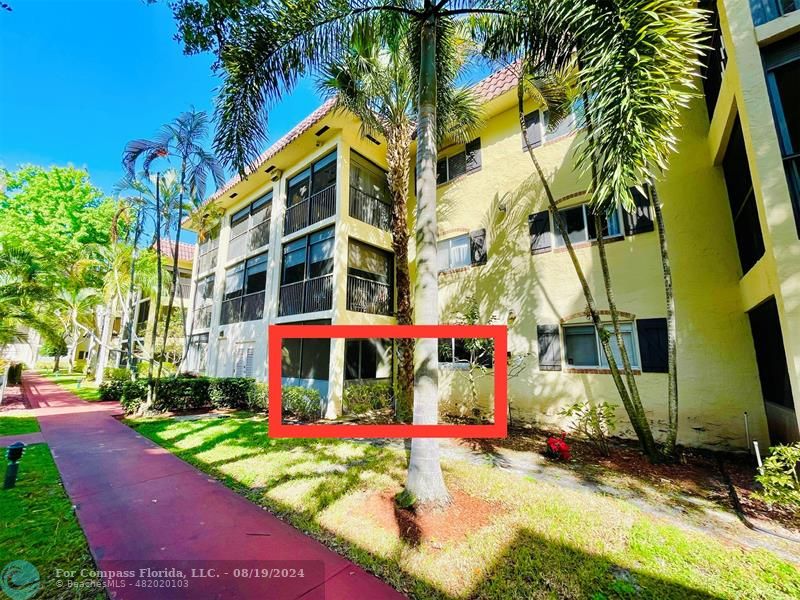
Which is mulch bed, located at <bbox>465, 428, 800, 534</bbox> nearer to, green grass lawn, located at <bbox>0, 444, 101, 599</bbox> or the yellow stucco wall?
the yellow stucco wall

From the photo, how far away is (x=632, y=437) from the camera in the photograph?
26.8 ft

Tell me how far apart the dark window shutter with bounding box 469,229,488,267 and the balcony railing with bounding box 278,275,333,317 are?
17.3 ft

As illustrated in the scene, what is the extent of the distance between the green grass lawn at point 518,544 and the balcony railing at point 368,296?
689 centimetres

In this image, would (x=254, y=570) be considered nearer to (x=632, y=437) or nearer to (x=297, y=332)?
(x=297, y=332)

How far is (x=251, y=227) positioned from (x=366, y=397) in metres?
10.8

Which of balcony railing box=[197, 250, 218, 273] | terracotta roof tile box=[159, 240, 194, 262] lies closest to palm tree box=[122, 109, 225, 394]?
balcony railing box=[197, 250, 218, 273]

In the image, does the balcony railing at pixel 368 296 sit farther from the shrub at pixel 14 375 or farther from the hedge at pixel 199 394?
the shrub at pixel 14 375

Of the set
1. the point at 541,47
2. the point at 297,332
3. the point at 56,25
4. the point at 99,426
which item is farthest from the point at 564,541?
the point at 99,426

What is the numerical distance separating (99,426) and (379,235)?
11.2 meters

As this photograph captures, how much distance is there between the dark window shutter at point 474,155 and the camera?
12516 millimetres

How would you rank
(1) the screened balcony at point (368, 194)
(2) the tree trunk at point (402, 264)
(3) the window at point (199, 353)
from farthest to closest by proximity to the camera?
1. (3) the window at point (199, 353)
2. (1) the screened balcony at point (368, 194)
3. (2) the tree trunk at point (402, 264)

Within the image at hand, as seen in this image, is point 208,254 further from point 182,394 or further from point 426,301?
point 426,301

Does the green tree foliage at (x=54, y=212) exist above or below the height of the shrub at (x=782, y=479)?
above

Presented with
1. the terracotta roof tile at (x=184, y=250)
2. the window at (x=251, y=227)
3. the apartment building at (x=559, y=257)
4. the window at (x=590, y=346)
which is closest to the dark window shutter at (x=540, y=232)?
the apartment building at (x=559, y=257)
